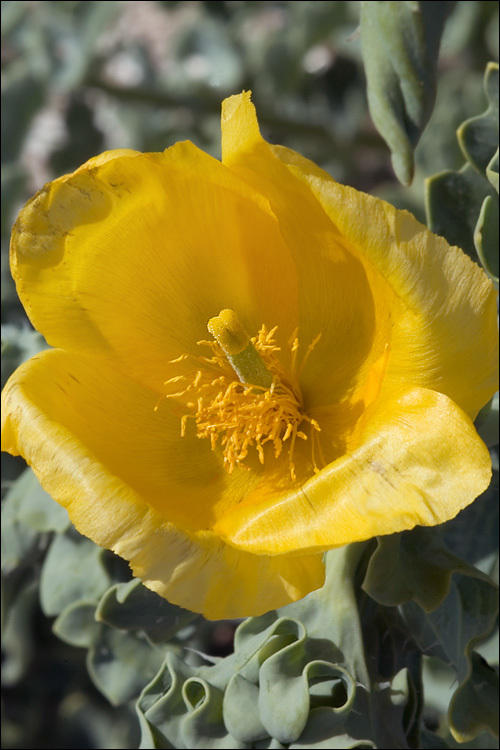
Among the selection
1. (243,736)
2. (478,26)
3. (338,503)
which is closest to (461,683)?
(243,736)

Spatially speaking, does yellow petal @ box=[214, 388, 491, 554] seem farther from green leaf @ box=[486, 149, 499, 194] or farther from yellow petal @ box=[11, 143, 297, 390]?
green leaf @ box=[486, 149, 499, 194]

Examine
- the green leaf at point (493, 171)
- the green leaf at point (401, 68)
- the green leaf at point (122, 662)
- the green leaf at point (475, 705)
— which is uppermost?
the green leaf at point (401, 68)

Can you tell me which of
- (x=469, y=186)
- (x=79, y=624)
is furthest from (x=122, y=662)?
(x=469, y=186)

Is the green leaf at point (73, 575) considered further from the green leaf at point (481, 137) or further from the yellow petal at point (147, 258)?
the green leaf at point (481, 137)

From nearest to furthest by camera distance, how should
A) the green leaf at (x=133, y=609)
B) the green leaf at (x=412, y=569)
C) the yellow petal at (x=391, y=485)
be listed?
the yellow petal at (x=391, y=485)
the green leaf at (x=412, y=569)
the green leaf at (x=133, y=609)

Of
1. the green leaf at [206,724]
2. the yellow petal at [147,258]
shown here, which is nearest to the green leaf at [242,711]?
the green leaf at [206,724]
